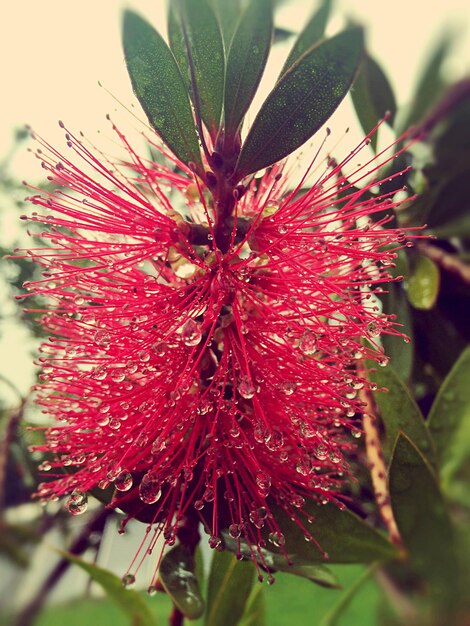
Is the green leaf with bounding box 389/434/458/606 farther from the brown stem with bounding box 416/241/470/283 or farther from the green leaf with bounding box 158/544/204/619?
the brown stem with bounding box 416/241/470/283

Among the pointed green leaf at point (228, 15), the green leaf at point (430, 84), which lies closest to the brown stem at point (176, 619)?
the pointed green leaf at point (228, 15)

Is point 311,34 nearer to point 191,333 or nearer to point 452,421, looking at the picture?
point 191,333

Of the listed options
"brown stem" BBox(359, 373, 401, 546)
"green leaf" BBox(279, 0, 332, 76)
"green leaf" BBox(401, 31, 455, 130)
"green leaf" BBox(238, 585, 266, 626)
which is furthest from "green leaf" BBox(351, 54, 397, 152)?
"green leaf" BBox(238, 585, 266, 626)

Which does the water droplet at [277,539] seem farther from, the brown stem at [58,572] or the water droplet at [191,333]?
the brown stem at [58,572]

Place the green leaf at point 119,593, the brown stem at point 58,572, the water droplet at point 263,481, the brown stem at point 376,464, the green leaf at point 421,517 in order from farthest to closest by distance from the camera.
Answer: the brown stem at point 58,572, the green leaf at point 119,593, the brown stem at point 376,464, the water droplet at point 263,481, the green leaf at point 421,517

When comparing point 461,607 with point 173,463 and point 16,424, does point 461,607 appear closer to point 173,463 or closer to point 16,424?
point 173,463

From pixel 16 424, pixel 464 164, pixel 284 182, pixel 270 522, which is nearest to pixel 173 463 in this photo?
pixel 270 522
